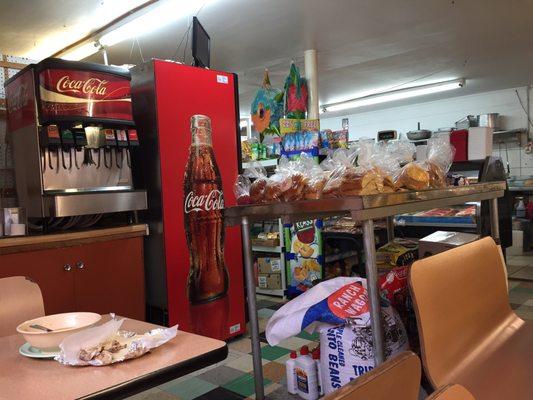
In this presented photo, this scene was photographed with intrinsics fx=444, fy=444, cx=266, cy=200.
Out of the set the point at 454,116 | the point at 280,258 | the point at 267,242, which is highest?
the point at 454,116

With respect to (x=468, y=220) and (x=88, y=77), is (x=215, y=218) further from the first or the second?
(x=468, y=220)

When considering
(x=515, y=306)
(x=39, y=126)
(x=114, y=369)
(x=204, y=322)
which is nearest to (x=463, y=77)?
(x=515, y=306)

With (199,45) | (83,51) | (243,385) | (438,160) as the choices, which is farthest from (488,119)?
(243,385)

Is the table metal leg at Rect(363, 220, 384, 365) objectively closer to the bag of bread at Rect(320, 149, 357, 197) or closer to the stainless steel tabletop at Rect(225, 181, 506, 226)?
the stainless steel tabletop at Rect(225, 181, 506, 226)

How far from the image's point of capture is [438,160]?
2139mm

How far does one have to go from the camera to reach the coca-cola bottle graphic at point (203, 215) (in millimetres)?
3361

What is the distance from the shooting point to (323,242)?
Answer: 4.78 m

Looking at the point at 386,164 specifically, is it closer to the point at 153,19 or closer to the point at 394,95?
the point at 153,19

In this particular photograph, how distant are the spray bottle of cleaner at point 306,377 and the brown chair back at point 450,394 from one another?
1420 mm

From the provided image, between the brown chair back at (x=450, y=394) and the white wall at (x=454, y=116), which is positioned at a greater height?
the white wall at (x=454, y=116)

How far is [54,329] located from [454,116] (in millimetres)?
10415

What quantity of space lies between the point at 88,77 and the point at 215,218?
135cm

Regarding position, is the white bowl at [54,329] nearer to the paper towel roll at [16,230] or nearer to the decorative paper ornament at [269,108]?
the paper towel roll at [16,230]

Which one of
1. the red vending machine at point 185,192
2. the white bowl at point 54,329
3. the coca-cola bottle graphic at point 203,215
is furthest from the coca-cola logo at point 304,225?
the white bowl at point 54,329
